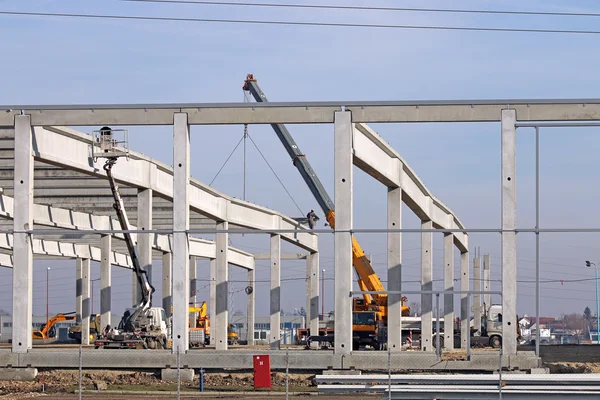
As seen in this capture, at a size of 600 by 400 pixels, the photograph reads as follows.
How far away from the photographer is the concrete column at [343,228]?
2570cm

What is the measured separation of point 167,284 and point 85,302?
13.0 meters

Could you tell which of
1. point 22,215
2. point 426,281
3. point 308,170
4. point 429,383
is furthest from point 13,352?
point 308,170

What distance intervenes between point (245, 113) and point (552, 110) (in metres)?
8.17

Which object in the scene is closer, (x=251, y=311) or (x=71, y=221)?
(x=71, y=221)

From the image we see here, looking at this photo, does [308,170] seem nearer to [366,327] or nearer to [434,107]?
[366,327]

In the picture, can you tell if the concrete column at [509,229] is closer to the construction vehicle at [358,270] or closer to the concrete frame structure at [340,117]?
the concrete frame structure at [340,117]

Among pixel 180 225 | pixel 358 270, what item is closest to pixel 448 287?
pixel 358 270

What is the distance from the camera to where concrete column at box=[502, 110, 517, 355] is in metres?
25.0

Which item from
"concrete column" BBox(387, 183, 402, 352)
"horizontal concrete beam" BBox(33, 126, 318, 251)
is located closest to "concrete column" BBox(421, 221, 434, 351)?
"concrete column" BBox(387, 183, 402, 352)

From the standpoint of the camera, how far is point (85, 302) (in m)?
57.7

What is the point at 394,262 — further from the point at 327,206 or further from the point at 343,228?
the point at 327,206

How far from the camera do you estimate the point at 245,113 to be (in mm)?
26469

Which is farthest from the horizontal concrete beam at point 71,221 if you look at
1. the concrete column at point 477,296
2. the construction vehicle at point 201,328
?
the concrete column at point 477,296

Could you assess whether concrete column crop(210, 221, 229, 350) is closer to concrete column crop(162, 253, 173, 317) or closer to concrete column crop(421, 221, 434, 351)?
concrete column crop(162, 253, 173, 317)
